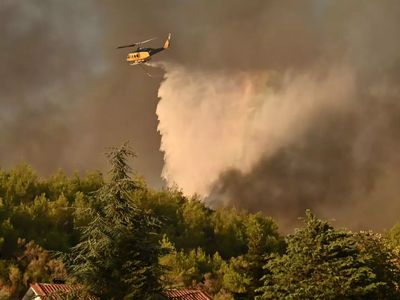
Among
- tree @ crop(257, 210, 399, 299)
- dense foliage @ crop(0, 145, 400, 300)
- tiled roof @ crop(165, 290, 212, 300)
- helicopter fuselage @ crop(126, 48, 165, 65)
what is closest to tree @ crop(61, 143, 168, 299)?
dense foliage @ crop(0, 145, 400, 300)

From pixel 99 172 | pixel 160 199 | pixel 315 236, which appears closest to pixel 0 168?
pixel 99 172

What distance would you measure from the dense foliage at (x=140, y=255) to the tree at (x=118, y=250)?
0.04 m

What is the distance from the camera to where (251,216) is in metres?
98.8

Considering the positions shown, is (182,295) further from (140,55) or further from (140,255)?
(140,55)

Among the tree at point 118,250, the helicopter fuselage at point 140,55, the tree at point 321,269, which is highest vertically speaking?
the helicopter fuselage at point 140,55

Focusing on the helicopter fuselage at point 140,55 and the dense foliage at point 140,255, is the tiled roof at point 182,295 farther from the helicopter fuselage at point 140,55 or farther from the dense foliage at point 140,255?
the helicopter fuselage at point 140,55

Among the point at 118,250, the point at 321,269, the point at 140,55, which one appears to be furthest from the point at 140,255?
the point at 140,55

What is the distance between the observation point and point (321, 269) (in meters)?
31.0

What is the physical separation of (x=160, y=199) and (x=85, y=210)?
2769 inches

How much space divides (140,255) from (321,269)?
1149 cm

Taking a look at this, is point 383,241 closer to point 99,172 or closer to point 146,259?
point 146,259

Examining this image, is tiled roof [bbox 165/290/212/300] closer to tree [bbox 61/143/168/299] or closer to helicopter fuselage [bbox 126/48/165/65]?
tree [bbox 61/143/168/299]

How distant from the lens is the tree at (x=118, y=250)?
22219 millimetres

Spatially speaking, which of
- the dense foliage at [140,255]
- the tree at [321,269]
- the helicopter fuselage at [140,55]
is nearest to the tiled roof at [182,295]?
the dense foliage at [140,255]
